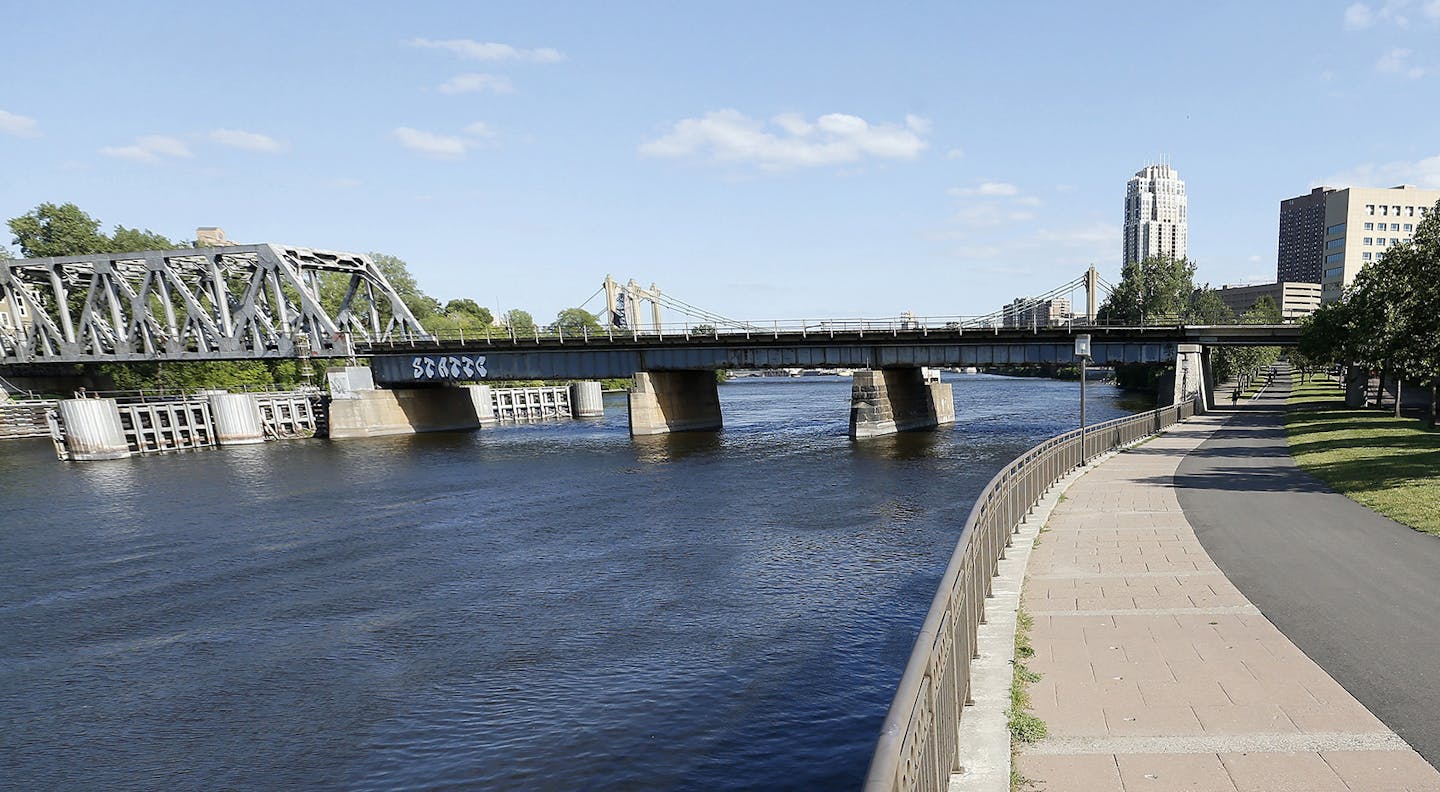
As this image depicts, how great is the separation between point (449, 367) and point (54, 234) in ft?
193

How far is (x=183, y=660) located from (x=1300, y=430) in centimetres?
3893

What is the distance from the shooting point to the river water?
10062mm

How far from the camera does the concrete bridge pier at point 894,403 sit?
1927 inches

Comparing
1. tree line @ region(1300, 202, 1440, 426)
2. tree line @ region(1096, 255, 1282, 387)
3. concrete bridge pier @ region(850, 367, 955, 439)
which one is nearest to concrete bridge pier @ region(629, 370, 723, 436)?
concrete bridge pier @ region(850, 367, 955, 439)

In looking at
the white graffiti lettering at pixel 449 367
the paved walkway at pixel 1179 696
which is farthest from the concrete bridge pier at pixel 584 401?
the paved walkway at pixel 1179 696

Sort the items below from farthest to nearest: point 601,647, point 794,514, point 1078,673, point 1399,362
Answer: point 1399,362
point 794,514
point 601,647
point 1078,673

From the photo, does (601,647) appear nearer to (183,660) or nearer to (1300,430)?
(183,660)

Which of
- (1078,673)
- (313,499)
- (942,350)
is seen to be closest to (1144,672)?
(1078,673)

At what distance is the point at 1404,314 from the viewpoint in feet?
95.7

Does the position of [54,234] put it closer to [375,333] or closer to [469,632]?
[375,333]

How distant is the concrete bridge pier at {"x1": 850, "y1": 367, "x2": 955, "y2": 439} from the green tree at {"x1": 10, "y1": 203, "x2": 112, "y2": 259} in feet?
281

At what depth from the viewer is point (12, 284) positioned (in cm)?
6562

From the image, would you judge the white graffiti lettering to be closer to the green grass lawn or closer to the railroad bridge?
the railroad bridge

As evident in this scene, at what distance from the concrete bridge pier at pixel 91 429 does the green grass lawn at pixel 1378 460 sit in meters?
63.4
